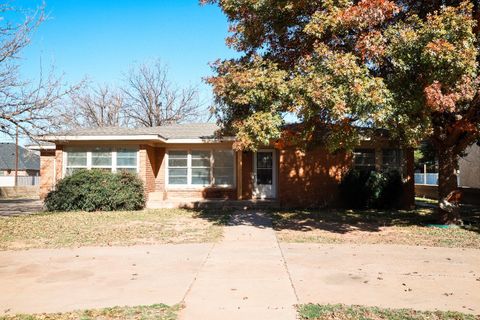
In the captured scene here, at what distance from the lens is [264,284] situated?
6.12m

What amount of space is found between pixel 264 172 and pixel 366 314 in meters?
14.1

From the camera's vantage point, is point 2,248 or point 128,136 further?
point 128,136

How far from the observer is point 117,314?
4895 mm

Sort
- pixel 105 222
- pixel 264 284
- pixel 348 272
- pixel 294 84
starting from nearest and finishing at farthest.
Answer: pixel 264 284
pixel 348 272
pixel 294 84
pixel 105 222

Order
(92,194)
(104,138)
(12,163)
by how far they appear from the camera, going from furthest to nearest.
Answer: (12,163), (104,138), (92,194)

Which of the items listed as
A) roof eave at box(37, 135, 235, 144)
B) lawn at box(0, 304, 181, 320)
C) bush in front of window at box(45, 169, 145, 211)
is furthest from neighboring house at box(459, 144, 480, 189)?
lawn at box(0, 304, 181, 320)

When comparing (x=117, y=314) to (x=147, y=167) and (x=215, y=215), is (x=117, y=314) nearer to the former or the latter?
(x=215, y=215)

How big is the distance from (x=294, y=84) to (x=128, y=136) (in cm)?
934

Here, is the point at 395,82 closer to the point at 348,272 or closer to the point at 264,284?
the point at 348,272

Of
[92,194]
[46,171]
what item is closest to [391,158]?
[92,194]

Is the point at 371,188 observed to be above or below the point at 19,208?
above

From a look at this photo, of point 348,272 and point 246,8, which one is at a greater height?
point 246,8

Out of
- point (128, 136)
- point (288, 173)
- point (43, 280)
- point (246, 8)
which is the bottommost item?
point (43, 280)

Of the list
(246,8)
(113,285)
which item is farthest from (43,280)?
(246,8)
